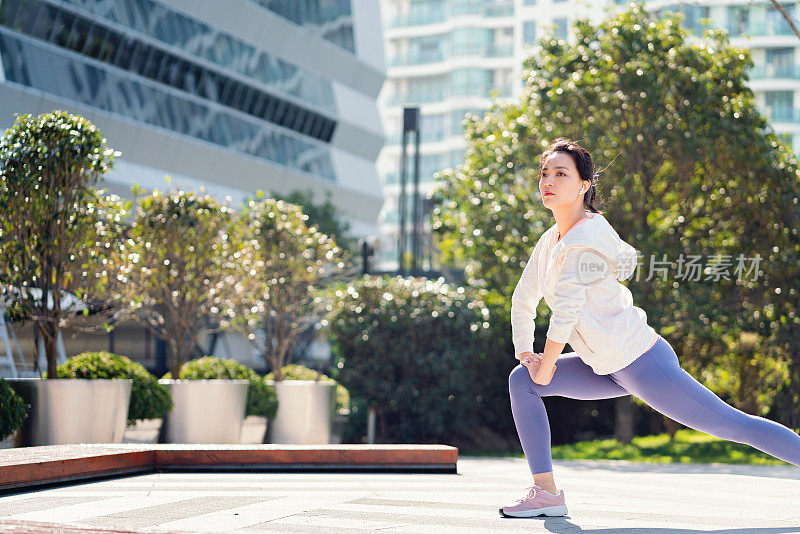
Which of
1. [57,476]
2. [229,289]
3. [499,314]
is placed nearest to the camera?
[57,476]

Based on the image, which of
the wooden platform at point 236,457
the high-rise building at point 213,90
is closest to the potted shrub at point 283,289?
the wooden platform at point 236,457

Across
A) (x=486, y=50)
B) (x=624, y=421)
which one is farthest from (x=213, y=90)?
(x=486, y=50)

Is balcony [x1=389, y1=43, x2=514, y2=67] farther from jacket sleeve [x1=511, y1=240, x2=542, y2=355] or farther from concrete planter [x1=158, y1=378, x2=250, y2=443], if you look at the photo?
jacket sleeve [x1=511, y1=240, x2=542, y2=355]

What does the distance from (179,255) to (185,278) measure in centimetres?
35

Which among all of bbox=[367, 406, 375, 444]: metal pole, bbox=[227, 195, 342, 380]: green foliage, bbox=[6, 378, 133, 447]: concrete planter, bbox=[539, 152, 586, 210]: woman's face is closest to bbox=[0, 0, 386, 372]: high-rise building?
bbox=[367, 406, 375, 444]: metal pole

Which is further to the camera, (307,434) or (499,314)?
(499,314)

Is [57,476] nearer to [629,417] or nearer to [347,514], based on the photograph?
[347,514]

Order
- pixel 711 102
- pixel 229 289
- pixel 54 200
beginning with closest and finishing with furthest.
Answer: pixel 54 200
pixel 229 289
pixel 711 102

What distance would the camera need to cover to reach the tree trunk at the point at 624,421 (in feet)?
61.8

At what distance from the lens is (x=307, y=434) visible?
592 inches

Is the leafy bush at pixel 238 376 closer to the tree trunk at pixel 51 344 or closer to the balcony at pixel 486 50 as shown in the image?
the tree trunk at pixel 51 344

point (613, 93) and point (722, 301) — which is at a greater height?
point (613, 93)

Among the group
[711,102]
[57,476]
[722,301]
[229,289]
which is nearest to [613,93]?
[711,102]

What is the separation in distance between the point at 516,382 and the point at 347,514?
1083 mm
